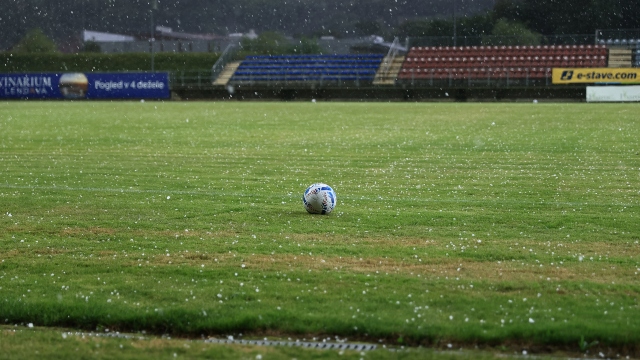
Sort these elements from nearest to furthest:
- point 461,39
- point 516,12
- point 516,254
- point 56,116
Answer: point 516,254, point 56,116, point 461,39, point 516,12

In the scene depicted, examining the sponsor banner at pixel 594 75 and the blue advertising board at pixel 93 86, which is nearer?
the sponsor banner at pixel 594 75

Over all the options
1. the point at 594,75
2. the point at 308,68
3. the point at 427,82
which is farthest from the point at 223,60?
the point at 594,75

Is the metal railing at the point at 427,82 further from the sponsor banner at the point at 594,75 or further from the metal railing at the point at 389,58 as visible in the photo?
the metal railing at the point at 389,58

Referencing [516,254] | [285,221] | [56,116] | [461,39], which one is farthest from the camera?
[461,39]

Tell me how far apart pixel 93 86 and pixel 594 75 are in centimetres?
3208

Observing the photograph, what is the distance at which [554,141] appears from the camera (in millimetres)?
19453

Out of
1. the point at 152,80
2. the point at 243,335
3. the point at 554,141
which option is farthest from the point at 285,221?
the point at 152,80

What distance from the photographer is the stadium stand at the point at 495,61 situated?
4956 centimetres

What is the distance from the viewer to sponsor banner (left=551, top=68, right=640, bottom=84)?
46.0m

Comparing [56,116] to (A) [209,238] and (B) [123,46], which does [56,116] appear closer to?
(A) [209,238]

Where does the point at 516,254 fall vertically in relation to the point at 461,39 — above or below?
below

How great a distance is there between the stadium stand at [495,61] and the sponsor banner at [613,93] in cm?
452

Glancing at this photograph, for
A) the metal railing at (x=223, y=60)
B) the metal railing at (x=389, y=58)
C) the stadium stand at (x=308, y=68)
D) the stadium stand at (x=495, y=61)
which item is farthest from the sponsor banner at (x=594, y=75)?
the metal railing at (x=223, y=60)

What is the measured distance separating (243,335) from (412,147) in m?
13.8
